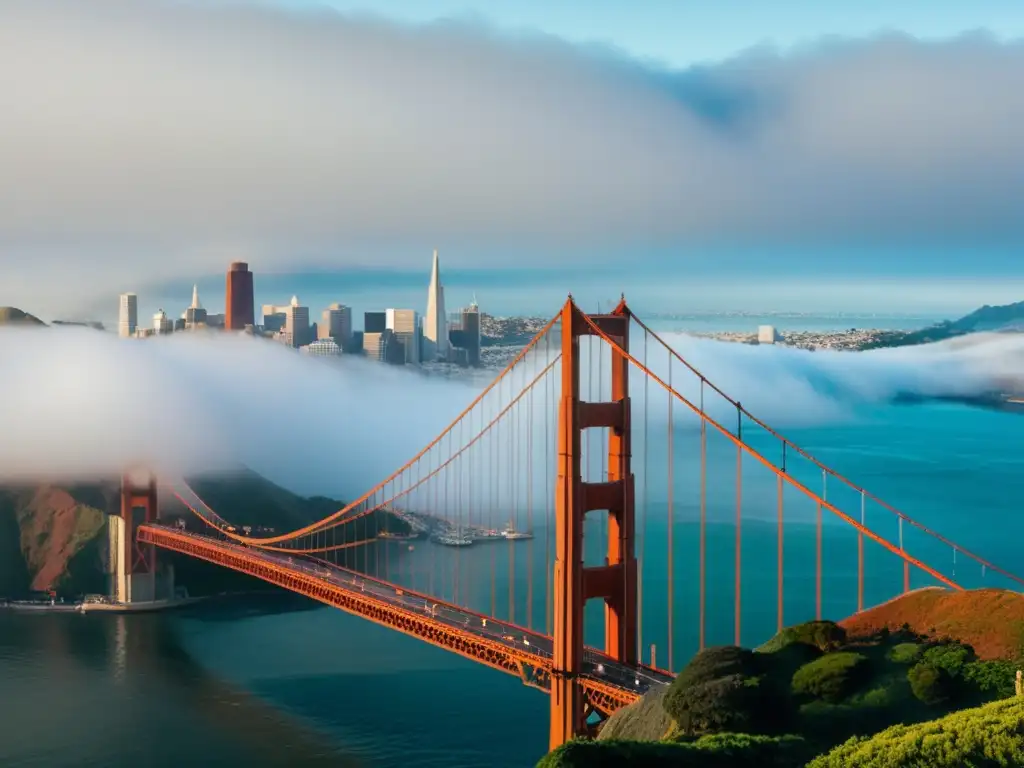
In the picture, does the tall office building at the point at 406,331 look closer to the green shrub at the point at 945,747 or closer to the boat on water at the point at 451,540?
the boat on water at the point at 451,540

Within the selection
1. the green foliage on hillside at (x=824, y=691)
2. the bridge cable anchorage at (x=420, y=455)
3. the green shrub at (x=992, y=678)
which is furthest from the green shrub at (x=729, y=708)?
the bridge cable anchorage at (x=420, y=455)

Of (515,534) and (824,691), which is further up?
(824,691)

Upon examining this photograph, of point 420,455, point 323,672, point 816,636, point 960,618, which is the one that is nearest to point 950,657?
point 960,618

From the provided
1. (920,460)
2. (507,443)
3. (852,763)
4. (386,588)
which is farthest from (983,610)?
(507,443)

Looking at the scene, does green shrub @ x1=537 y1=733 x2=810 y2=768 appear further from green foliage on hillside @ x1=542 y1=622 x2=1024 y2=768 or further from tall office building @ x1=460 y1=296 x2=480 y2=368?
tall office building @ x1=460 y1=296 x2=480 y2=368

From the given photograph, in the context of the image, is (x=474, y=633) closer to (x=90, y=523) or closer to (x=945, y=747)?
(x=945, y=747)

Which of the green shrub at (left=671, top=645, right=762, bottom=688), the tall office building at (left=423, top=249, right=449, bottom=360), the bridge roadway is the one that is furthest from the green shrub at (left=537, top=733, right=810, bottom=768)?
the tall office building at (left=423, top=249, right=449, bottom=360)
